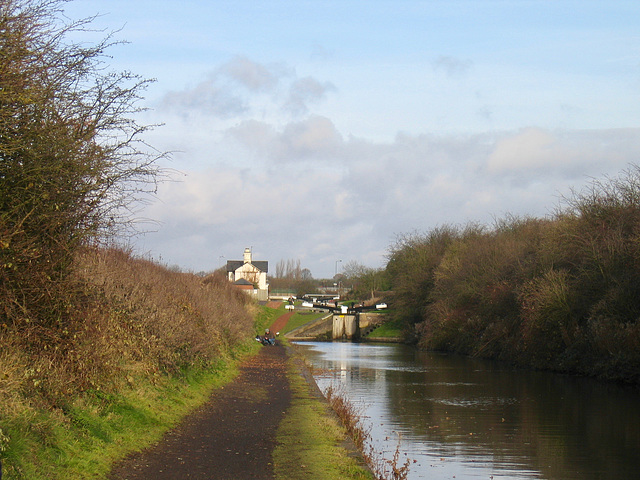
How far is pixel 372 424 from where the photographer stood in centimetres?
1788

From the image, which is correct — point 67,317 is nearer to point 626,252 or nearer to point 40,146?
point 40,146

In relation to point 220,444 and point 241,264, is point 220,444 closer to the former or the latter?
point 220,444

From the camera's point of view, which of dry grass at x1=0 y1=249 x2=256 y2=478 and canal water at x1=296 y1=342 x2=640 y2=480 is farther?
canal water at x1=296 y1=342 x2=640 y2=480

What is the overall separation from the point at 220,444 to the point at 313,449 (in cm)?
150

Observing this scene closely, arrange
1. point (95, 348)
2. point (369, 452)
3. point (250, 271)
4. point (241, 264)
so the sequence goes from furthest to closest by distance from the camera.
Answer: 1. point (241, 264)
2. point (250, 271)
3. point (369, 452)
4. point (95, 348)

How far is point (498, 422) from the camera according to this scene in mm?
18875

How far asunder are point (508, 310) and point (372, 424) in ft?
80.3

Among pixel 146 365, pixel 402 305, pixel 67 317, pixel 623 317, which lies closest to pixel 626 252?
pixel 623 317

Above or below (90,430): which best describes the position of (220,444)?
below

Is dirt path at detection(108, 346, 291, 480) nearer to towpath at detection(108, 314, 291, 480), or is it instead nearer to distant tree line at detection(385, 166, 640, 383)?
towpath at detection(108, 314, 291, 480)

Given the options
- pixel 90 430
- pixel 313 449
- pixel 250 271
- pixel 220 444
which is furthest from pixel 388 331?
pixel 90 430

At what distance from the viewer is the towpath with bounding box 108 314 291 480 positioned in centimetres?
894

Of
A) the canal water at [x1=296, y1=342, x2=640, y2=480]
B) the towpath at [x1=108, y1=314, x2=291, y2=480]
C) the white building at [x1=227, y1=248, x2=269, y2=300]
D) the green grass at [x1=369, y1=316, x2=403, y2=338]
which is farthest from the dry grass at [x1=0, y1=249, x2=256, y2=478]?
the white building at [x1=227, y1=248, x2=269, y2=300]

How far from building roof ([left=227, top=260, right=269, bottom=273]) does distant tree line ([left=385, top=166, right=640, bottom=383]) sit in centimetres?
7807
